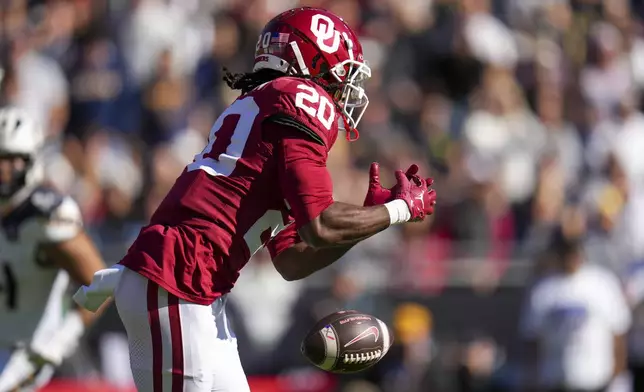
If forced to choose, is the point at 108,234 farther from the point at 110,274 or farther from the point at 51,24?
the point at 110,274

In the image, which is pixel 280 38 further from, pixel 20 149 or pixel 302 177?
pixel 20 149

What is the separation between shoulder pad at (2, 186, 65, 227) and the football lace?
6.41ft

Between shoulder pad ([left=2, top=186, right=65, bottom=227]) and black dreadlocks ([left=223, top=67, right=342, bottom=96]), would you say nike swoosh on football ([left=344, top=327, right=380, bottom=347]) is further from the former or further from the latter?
shoulder pad ([left=2, top=186, right=65, bottom=227])

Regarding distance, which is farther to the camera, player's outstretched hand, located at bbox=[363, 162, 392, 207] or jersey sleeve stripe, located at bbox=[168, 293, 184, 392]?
player's outstretched hand, located at bbox=[363, 162, 392, 207]

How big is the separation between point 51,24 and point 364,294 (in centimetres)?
437

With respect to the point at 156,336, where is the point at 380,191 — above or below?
above

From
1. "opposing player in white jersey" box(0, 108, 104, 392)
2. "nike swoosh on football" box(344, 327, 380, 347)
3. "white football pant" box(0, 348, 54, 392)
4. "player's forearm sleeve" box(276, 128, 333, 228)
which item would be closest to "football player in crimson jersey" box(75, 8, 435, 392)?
"player's forearm sleeve" box(276, 128, 333, 228)

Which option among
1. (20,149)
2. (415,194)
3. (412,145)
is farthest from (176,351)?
(412,145)

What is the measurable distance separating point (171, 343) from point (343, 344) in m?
0.68

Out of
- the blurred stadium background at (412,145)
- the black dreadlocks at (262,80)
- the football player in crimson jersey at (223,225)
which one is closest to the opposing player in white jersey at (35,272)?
the football player in crimson jersey at (223,225)

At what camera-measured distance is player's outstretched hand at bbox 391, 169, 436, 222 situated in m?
4.78

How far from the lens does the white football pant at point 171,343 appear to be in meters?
4.51

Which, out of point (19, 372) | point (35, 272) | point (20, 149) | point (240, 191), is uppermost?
point (240, 191)

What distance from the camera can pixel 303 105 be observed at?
4535mm
